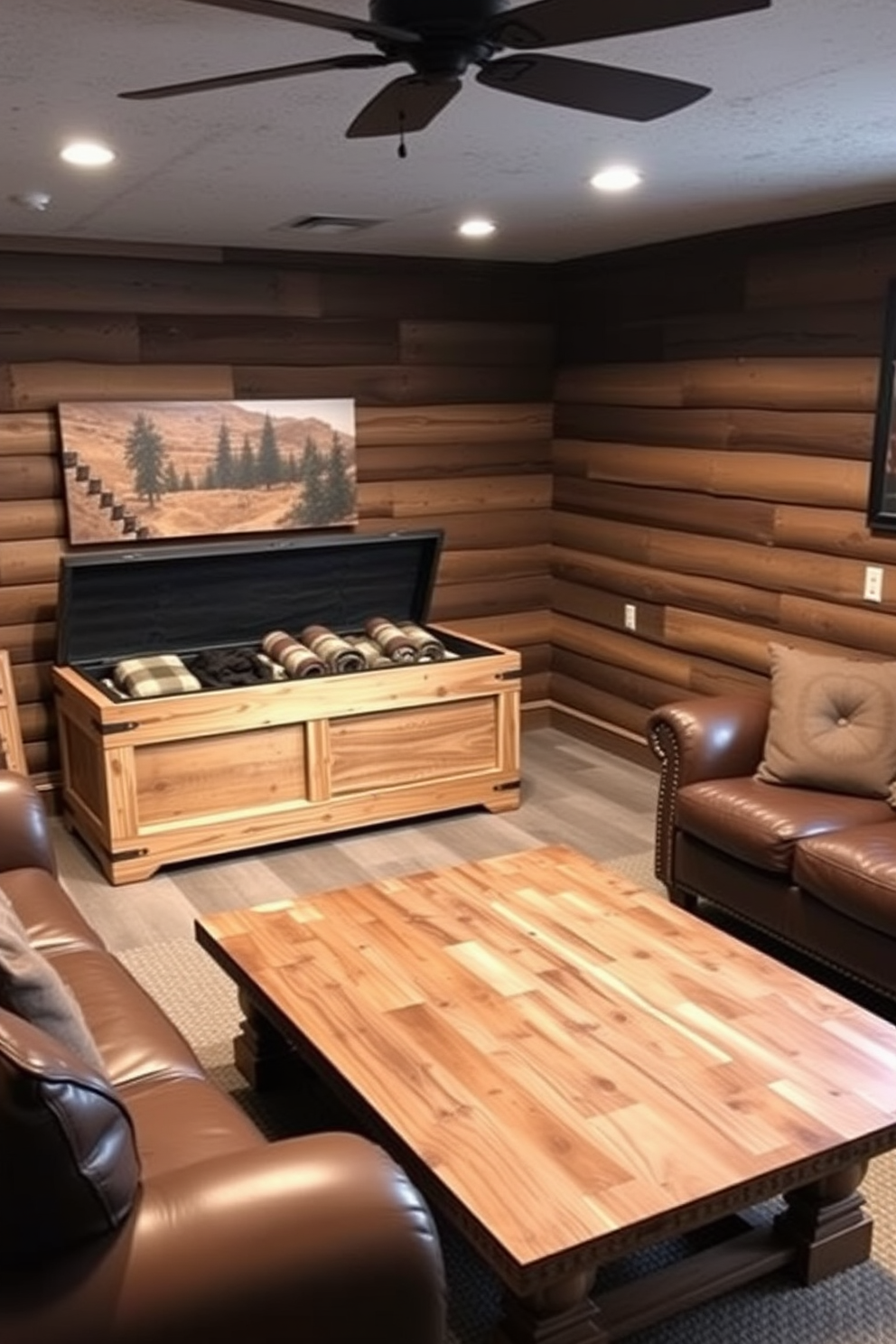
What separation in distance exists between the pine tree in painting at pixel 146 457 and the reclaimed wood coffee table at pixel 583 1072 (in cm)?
219

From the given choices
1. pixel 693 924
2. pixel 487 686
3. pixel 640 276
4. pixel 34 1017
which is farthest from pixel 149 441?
pixel 34 1017

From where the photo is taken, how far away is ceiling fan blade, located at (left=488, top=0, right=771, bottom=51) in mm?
1474

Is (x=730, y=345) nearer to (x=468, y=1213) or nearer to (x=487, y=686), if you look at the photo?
(x=487, y=686)

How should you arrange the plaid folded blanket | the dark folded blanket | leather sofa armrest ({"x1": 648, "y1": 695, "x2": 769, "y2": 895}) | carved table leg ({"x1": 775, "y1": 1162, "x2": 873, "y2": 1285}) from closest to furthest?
carved table leg ({"x1": 775, "y1": 1162, "x2": 873, "y2": 1285})
leather sofa armrest ({"x1": 648, "y1": 695, "x2": 769, "y2": 895})
the plaid folded blanket
the dark folded blanket

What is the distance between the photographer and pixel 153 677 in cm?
400

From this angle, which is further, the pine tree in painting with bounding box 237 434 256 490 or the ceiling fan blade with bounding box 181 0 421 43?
the pine tree in painting with bounding box 237 434 256 490

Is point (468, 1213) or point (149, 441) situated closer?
point (468, 1213)

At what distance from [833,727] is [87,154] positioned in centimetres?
246

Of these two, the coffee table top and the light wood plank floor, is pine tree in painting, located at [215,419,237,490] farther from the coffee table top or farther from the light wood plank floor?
the coffee table top

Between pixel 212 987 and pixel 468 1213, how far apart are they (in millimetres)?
1618

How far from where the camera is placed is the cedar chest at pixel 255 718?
3859 millimetres

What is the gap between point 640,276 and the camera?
4.75m

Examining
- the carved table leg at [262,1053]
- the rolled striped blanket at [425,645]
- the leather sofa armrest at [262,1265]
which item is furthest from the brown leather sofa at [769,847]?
the leather sofa armrest at [262,1265]

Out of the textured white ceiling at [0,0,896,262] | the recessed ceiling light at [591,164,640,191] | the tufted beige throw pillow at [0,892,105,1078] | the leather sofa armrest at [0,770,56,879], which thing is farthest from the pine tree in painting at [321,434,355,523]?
the tufted beige throw pillow at [0,892,105,1078]
